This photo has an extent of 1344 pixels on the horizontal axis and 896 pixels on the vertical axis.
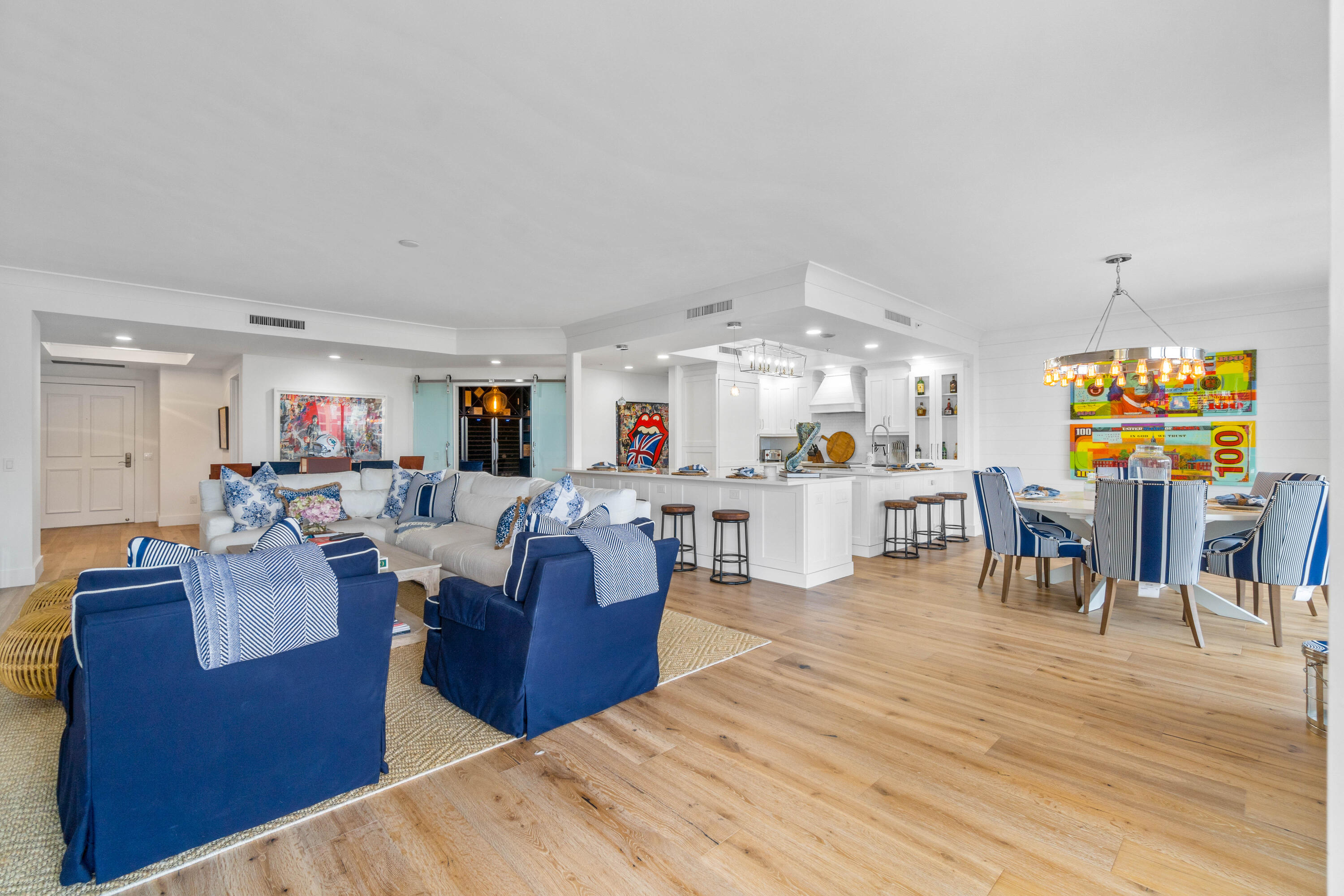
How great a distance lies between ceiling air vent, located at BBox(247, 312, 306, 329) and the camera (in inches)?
238

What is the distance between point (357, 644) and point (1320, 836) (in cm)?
301

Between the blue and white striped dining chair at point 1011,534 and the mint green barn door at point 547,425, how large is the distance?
6031 mm

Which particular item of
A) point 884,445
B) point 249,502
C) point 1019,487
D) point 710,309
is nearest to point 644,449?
point 884,445

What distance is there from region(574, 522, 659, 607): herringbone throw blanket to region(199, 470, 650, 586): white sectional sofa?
148 centimetres

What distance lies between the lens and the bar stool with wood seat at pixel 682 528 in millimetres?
5645

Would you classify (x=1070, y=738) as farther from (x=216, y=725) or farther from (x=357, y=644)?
(x=216, y=725)

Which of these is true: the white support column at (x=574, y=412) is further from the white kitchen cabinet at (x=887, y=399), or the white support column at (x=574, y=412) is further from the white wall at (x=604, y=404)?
the white kitchen cabinet at (x=887, y=399)

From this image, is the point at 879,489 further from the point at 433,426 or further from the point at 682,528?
the point at 433,426

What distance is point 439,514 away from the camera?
5.64 m

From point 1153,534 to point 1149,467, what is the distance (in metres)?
1.33

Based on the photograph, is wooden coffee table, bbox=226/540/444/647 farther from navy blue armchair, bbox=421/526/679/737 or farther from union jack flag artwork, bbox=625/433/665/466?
union jack flag artwork, bbox=625/433/665/466

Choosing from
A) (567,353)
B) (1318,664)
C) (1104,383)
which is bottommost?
(1318,664)

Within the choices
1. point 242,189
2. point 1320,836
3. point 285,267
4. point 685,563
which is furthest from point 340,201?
point 1320,836

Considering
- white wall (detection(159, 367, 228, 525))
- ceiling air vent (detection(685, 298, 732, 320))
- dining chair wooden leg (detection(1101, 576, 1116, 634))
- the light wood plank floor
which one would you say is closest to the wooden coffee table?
the light wood plank floor
